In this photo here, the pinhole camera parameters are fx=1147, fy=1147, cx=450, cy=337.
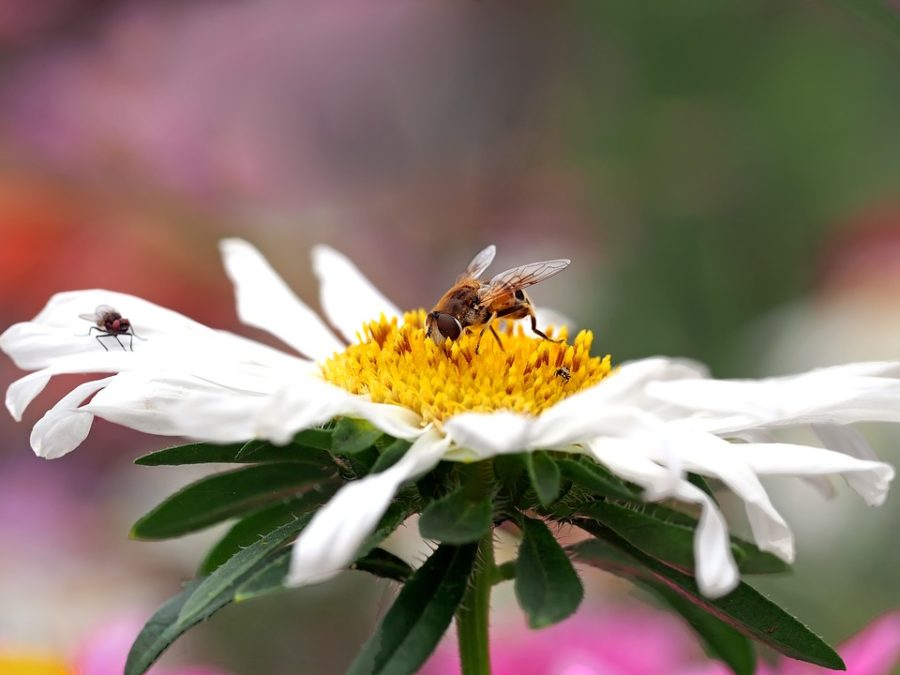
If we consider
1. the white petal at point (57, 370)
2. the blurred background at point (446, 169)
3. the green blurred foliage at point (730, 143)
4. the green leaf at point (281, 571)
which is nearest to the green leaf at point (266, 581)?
the green leaf at point (281, 571)

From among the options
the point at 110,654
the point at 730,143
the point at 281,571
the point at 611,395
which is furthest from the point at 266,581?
the point at 730,143

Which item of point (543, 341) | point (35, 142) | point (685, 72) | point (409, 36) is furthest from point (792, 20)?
point (543, 341)

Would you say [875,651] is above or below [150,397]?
below

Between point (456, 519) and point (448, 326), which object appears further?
point (448, 326)

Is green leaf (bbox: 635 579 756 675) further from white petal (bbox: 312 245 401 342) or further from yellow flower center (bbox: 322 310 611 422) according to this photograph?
white petal (bbox: 312 245 401 342)

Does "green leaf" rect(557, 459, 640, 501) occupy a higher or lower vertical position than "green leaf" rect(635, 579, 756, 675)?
higher

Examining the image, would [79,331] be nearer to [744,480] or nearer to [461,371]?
[461,371]

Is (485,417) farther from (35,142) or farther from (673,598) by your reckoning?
(35,142)

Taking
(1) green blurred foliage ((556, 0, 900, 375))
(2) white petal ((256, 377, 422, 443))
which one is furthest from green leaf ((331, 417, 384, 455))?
(1) green blurred foliage ((556, 0, 900, 375))
